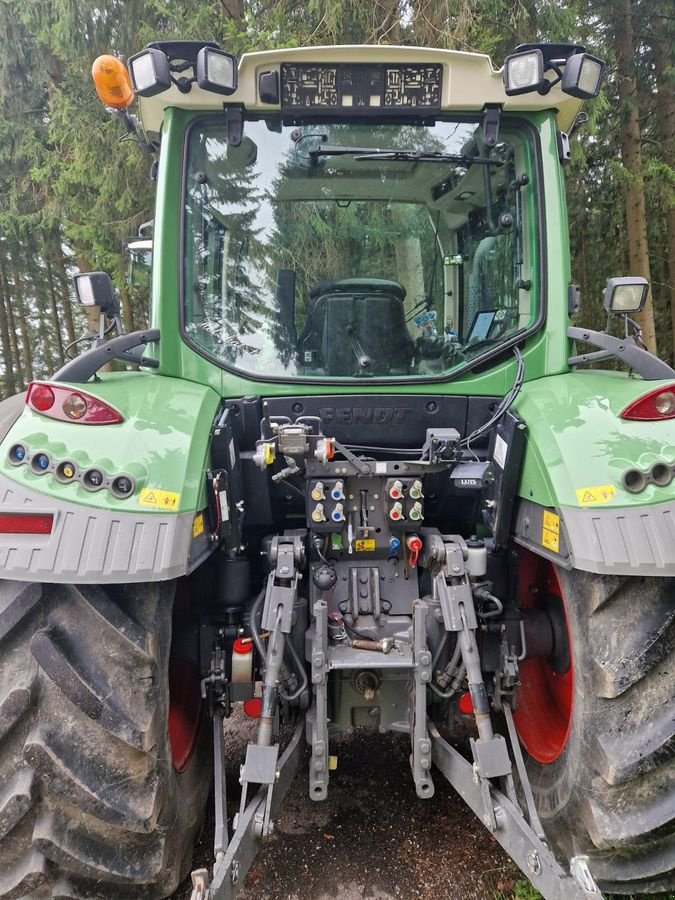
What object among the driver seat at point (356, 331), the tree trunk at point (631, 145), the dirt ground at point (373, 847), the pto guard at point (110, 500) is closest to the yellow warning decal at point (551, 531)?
the driver seat at point (356, 331)

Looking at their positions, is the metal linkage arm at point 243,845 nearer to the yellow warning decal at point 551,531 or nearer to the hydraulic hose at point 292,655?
the hydraulic hose at point 292,655

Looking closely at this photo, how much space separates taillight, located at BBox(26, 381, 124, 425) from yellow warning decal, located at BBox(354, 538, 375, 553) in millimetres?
1013

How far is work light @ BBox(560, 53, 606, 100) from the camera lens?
88.3 inches

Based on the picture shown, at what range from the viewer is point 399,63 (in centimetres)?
236

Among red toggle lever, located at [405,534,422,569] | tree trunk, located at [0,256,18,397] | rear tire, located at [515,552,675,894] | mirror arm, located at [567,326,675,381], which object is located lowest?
rear tire, located at [515,552,675,894]

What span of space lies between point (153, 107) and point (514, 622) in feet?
8.11

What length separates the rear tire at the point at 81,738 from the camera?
5.32 feet

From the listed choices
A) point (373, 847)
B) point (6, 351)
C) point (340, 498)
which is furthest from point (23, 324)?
point (373, 847)

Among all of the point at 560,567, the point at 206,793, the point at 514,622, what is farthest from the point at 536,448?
the point at 206,793

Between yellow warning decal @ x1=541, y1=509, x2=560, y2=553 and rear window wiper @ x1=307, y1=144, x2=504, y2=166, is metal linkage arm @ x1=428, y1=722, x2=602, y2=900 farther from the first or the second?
rear window wiper @ x1=307, y1=144, x2=504, y2=166

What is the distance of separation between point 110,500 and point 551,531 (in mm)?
1317

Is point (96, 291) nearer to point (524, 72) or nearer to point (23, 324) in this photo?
point (524, 72)

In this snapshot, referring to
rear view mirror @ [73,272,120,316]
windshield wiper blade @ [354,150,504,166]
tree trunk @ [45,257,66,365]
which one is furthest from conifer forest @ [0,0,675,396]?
rear view mirror @ [73,272,120,316]

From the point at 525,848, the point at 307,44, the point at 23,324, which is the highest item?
the point at 307,44
